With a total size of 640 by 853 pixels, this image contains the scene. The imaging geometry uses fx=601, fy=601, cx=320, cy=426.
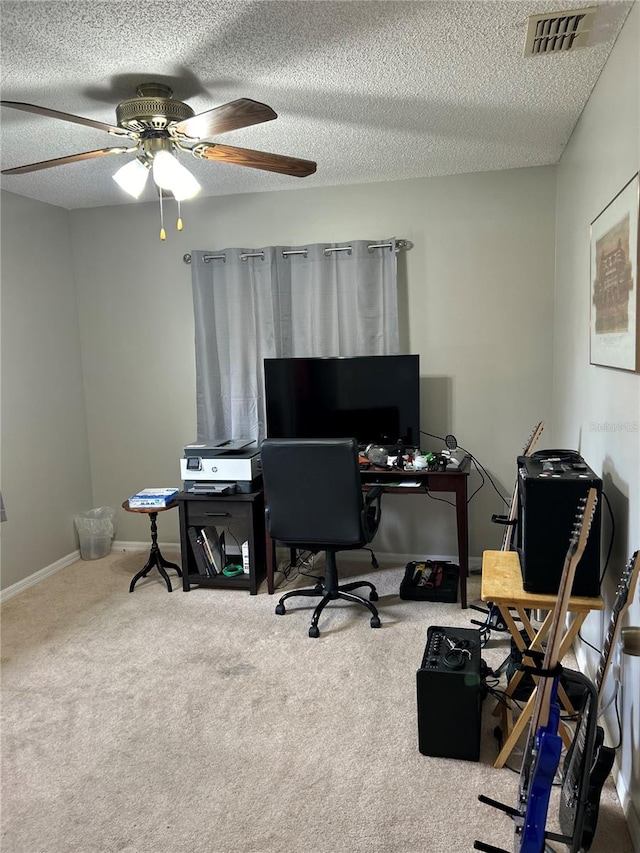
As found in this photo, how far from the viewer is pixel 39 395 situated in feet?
13.1

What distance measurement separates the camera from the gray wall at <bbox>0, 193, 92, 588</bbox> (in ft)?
12.2

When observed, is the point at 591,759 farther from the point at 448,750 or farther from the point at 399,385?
the point at 399,385

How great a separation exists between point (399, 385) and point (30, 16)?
252cm

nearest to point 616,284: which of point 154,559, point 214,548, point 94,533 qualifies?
point 214,548

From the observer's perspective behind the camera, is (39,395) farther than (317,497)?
Yes

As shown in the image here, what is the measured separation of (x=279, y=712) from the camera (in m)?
2.43

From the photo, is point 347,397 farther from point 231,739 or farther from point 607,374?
Result: point 231,739

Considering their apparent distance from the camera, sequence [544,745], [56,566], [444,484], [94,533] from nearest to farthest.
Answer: [544,745] → [444,484] → [56,566] → [94,533]

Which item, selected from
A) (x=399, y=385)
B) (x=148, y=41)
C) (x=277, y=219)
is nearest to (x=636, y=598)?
(x=399, y=385)

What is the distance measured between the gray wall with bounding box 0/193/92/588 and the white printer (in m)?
1.07

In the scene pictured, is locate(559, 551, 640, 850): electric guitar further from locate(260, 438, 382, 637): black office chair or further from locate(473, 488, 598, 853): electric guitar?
locate(260, 438, 382, 637): black office chair

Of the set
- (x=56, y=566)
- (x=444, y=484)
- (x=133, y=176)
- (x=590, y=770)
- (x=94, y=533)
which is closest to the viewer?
(x=590, y=770)

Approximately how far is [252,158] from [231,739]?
2.30 metres

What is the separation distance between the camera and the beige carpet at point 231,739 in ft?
6.03
